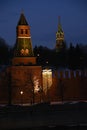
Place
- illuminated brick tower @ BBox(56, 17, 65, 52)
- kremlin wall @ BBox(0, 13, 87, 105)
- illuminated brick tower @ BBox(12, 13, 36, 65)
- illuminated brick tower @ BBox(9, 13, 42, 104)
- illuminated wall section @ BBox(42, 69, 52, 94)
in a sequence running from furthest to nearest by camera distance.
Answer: illuminated brick tower @ BBox(56, 17, 65, 52), illuminated brick tower @ BBox(12, 13, 36, 65), illuminated wall section @ BBox(42, 69, 52, 94), kremlin wall @ BBox(0, 13, 87, 105), illuminated brick tower @ BBox(9, 13, 42, 104)

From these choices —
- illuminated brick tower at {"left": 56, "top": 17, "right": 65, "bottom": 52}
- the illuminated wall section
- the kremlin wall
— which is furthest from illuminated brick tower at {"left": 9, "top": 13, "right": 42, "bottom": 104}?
illuminated brick tower at {"left": 56, "top": 17, "right": 65, "bottom": 52}

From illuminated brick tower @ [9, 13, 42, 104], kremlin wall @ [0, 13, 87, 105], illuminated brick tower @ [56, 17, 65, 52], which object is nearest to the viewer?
illuminated brick tower @ [9, 13, 42, 104]

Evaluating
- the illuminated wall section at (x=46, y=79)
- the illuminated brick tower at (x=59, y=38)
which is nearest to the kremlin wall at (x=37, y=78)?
the illuminated wall section at (x=46, y=79)

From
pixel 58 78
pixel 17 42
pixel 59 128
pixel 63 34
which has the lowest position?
pixel 59 128

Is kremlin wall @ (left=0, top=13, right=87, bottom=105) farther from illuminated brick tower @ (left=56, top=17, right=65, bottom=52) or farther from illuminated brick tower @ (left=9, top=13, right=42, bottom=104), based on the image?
illuminated brick tower @ (left=56, top=17, right=65, bottom=52)

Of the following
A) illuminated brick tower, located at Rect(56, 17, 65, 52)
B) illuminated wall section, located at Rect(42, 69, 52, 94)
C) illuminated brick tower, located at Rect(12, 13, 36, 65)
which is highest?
illuminated brick tower, located at Rect(56, 17, 65, 52)

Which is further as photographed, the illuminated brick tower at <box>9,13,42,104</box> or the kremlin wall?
the kremlin wall

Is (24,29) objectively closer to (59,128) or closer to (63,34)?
(59,128)

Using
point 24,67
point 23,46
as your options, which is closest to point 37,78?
point 24,67

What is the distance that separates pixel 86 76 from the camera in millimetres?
66125

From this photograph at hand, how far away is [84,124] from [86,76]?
3912 cm

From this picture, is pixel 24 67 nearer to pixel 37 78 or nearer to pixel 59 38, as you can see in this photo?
pixel 37 78

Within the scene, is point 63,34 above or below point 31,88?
above

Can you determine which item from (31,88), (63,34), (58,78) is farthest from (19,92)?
(63,34)
